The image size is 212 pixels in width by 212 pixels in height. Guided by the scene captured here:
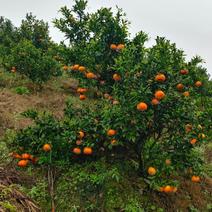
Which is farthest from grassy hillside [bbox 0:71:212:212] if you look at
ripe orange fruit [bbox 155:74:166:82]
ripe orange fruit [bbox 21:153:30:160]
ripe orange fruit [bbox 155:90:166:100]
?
ripe orange fruit [bbox 155:74:166:82]

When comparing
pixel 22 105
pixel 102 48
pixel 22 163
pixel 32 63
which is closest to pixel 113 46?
pixel 102 48

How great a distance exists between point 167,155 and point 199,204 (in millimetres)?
1461

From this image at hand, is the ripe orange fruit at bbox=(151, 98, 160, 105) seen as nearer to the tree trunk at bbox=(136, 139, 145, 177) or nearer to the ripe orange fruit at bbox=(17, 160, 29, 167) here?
the tree trunk at bbox=(136, 139, 145, 177)

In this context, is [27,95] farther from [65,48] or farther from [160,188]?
[160,188]

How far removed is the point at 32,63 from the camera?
452 inches

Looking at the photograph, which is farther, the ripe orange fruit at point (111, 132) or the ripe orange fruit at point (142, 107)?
the ripe orange fruit at point (111, 132)

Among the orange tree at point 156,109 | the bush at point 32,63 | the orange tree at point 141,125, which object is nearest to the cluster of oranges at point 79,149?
the orange tree at point 141,125

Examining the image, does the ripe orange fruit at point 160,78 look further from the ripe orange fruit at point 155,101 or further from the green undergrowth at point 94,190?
the green undergrowth at point 94,190

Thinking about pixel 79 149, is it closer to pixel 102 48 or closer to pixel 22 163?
pixel 22 163

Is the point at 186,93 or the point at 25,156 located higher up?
the point at 186,93

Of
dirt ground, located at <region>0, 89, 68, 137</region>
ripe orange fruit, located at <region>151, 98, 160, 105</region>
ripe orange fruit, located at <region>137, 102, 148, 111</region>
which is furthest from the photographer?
dirt ground, located at <region>0, 89, 68, 137</region>

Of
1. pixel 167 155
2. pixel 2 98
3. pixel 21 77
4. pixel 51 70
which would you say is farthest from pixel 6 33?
pixel 167 155

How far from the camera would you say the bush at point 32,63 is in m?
11.5

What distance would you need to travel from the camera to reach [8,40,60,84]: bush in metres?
11.5
